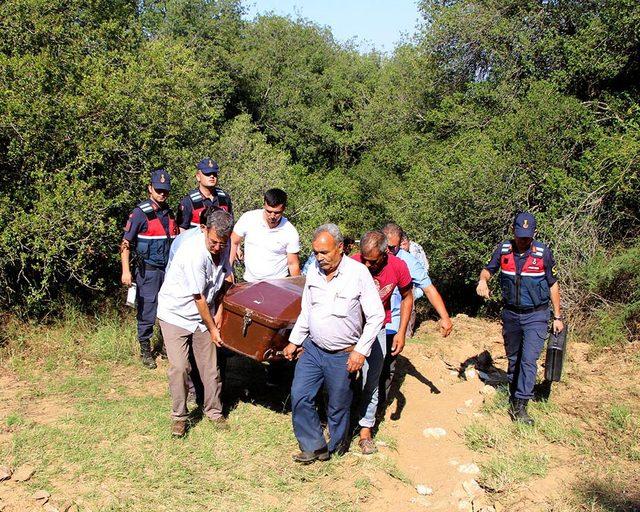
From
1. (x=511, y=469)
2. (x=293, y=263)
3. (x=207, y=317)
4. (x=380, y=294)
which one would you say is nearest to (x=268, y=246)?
(x=293, y=263)

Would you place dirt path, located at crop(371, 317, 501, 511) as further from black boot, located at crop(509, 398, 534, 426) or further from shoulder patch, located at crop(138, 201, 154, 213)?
shoulder patch, located at crop(138, 201, 154, 213)

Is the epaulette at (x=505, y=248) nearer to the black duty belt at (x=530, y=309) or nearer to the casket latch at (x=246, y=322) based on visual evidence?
the black duty belt at (x=530, y=309)

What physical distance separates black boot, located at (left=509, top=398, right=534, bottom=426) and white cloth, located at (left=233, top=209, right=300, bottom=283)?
241 centimetres

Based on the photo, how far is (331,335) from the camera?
14.8 ft

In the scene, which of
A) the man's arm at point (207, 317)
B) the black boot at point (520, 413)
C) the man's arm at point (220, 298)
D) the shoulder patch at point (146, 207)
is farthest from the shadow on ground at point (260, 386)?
the black boot at point (520, 413)

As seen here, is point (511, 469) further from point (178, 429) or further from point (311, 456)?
point (178, 429)

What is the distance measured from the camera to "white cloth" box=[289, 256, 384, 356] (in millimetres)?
4453

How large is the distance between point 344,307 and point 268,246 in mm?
1530

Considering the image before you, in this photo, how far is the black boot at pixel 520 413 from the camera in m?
5.58

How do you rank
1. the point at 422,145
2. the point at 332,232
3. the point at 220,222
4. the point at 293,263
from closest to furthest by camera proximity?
1. the point at 332,232
2. the point at 220,222
3. the point at 293,263
4. the point at 422,145

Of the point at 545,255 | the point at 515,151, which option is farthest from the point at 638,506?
the point at 515,151

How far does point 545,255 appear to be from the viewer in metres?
5.57

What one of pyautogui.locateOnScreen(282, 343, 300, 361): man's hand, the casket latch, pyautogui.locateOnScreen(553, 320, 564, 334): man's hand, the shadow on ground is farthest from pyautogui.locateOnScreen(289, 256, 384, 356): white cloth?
pyautogui.locateOnScreen(553, 320, 564, 334): man's hand

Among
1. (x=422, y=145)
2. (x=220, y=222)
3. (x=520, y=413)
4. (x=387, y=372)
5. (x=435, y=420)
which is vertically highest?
(x=422, y=145)
